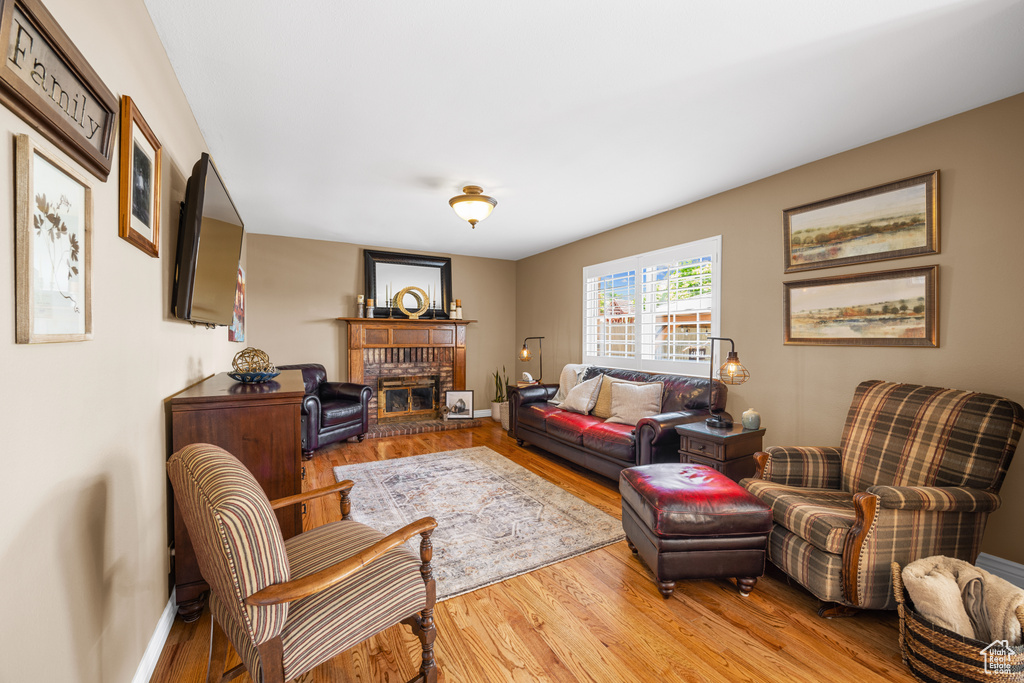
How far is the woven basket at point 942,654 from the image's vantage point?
1.48 meters

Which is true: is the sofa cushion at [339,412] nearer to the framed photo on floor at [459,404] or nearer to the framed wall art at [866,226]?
the framed photo on floor at [459,404]

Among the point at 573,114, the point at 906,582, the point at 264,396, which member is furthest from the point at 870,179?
the point at 264,396

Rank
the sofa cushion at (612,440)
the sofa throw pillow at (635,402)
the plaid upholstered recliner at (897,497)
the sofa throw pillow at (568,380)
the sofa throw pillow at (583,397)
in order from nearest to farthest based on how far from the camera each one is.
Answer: the plaid upholstered recliner at (897,497), the sofa cushion at (612,440), the sofa throw pillow at (635,402), the sofa throw pillow at (583,397), the sofa throw pillow at (568,380)

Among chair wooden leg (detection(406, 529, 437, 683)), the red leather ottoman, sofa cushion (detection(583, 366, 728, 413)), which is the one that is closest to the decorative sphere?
chair wooden leg (detection(406, 529, 437, 683))

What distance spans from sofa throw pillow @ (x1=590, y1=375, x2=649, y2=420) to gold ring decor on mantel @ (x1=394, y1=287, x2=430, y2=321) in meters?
2.96

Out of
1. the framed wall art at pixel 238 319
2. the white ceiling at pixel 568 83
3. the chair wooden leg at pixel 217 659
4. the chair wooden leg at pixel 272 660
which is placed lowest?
the chair wooden leg at pixel 217 659

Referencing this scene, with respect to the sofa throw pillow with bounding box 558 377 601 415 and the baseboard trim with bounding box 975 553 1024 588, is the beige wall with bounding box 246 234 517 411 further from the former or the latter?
the baseboard trim with bounding box 975 553 1024 588

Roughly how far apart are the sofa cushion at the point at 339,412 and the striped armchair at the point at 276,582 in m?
3.38

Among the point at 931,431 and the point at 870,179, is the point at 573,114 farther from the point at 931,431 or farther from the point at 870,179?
the point at 931,431

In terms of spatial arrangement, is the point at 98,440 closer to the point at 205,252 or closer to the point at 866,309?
the point at 205,252

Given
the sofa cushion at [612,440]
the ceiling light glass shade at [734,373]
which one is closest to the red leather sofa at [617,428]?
the sofa cushion at [612,440]

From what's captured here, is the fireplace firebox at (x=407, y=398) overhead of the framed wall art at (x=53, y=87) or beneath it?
beneath

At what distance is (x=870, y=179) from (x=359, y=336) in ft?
18.0

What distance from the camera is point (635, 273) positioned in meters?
4.80
